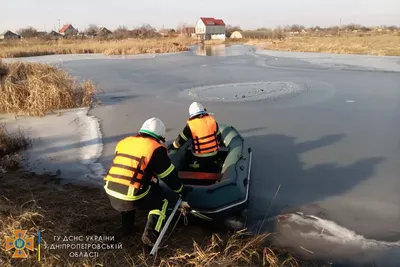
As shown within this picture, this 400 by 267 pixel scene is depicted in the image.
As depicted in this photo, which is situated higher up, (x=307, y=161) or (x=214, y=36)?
(x=214, y=36)

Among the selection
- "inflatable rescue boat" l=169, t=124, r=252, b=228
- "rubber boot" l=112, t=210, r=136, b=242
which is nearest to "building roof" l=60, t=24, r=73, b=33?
"inflatable rescue boat" l=169, t=124, r=252, b=228

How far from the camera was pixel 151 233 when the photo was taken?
274 centimetres

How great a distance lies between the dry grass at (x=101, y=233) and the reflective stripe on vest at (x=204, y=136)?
2.91 ft

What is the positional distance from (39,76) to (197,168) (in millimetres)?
6088

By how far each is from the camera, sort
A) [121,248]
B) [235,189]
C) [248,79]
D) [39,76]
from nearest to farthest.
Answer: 1. [121,248]
2. [235,189]
3. [39,76]
4. [248,79]

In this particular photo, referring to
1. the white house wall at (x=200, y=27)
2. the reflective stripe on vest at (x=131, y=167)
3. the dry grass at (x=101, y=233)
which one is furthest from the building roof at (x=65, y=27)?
A: the reflective stripe on vest at (x=131, y=167)

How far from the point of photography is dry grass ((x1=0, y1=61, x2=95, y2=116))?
300 inches

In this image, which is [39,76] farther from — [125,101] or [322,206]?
[322,206]

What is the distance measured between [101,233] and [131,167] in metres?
0.82

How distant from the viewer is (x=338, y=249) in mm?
2900

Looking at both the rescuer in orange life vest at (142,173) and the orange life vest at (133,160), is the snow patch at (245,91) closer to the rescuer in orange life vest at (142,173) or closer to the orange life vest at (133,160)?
the rescuer in orange life vest at (142,173)

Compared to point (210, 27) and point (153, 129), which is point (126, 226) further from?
point (210, 27)

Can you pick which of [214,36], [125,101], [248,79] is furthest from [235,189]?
[214,36]

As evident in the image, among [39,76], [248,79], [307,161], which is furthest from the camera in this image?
[248,79]
